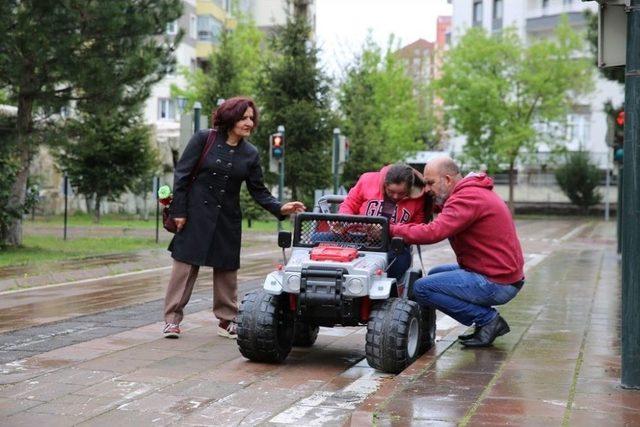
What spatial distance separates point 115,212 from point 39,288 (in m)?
30.7

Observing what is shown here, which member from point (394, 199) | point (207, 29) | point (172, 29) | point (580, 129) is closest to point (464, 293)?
point (394, 199)

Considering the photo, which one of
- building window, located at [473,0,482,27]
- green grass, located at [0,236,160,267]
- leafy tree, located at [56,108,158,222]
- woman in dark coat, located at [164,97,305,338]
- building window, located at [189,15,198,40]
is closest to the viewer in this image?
woman in dark coat, located at [164,97,305,338]

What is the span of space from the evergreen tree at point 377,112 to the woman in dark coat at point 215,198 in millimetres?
32134

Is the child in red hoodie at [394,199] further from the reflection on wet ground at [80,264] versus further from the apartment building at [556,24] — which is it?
the apartment building at [556,24]

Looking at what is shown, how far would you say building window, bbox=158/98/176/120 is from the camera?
62031mm

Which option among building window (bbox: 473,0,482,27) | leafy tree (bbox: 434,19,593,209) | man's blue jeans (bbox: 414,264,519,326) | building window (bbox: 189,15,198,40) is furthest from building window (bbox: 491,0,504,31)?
man's blue jeans (bbox: 414,264,519,326)

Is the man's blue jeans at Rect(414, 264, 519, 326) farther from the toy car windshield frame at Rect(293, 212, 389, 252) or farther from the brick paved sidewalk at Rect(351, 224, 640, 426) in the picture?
the toy car windshield frame at Rect(293, 212, 389, 252)

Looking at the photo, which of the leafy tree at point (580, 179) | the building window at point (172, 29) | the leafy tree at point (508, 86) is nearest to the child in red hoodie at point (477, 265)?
the building window at point (172, 29)

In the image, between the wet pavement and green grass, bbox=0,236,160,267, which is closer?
the wet pavement

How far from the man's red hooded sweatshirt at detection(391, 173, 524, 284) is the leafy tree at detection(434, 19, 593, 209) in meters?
49.0

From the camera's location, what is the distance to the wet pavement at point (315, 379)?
5.33 m

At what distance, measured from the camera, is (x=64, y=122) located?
19.4m

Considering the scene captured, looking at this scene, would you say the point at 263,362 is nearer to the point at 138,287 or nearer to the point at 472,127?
the point at 138,287

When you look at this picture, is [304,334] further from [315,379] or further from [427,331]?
[315,379]
